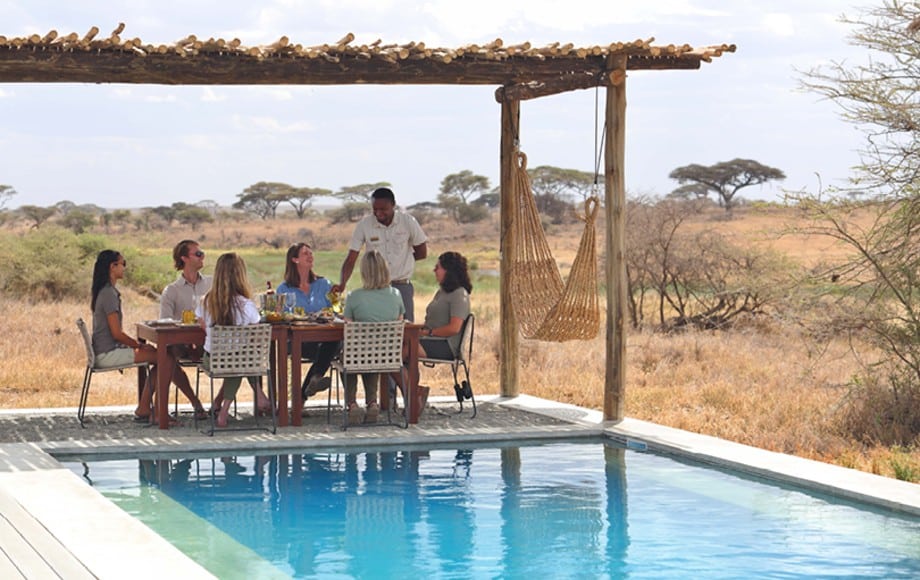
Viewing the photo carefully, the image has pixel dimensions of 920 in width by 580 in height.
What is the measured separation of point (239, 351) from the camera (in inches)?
321

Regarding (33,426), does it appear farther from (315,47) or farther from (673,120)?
(673,120)

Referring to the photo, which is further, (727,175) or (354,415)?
(727,175)

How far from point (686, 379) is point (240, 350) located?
16.7 feet

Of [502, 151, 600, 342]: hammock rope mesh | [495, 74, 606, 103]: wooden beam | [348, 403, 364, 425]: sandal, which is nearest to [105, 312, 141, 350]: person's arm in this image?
[348, 403, 364, 425]: sandal

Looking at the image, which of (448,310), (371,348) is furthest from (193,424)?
(448,310)

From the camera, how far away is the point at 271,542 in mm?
5996

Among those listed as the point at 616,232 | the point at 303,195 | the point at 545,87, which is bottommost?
the point at 616,232

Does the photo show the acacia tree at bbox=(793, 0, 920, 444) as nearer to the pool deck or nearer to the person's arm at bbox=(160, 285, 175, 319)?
the pool deck

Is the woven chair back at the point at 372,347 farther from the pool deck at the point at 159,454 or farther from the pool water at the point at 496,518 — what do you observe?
the pool water at the point at 496,518

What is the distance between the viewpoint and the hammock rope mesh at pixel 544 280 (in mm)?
8883

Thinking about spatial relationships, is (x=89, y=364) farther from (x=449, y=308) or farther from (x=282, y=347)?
(x=449, y=308)

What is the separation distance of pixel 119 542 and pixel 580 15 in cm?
2243

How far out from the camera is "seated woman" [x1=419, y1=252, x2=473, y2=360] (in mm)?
8867

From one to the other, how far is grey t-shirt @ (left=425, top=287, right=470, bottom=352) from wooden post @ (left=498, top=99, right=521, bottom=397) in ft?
3.41
